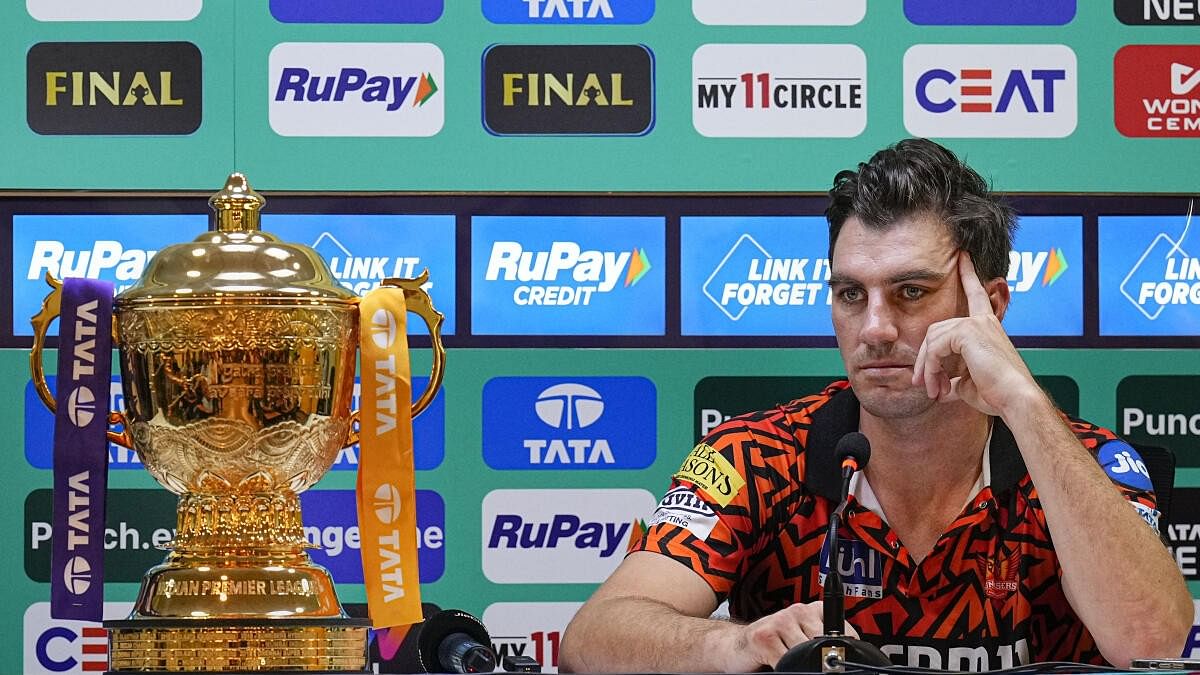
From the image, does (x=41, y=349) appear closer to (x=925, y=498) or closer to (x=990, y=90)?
(x=925, y=498)

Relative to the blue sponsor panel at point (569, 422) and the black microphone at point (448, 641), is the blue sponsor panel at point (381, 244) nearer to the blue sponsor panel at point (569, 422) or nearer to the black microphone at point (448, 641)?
the blue sponsor panel at point (569, 422)

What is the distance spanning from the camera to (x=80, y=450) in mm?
1293

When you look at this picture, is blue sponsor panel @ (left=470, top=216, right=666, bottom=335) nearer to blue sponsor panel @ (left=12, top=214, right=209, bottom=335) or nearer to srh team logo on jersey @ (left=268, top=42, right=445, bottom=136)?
srh team logo on jersey @ (left=268, top=42, right=445, bottom=136)

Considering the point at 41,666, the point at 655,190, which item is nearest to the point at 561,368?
the point at 655,190

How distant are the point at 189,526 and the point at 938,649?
3.07 feet

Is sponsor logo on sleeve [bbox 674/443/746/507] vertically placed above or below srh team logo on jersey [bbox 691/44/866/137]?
below

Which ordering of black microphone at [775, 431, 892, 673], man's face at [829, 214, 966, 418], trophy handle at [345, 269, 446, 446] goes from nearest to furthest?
black microphone at [775, 431, 892, 673] → trophy handle at [345, 269, 446, 446] → man's face at [829, 214, 966, 418]

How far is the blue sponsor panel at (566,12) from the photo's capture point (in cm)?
250

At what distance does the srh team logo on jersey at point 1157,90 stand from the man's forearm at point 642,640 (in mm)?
1426

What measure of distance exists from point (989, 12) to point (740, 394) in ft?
2.66

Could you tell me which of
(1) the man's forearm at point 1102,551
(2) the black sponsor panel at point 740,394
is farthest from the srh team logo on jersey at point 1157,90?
(1) the man's forearm at point 1102,551

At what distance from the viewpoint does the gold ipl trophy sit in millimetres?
1200

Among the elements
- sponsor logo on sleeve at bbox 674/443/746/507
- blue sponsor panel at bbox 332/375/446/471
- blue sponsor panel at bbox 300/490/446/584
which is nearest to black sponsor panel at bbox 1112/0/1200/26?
sponsor logo on sleeve at bbox 674/443/746/507

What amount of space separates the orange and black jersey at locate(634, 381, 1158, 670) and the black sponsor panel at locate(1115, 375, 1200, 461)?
70 cm
